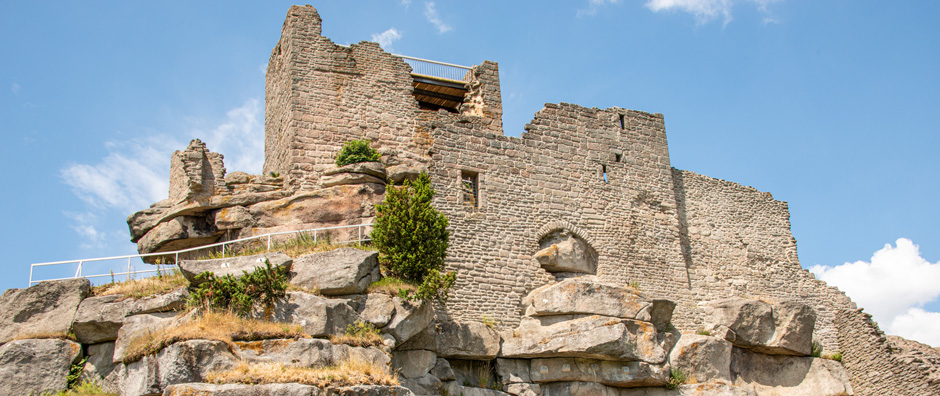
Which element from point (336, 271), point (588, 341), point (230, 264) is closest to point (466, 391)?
point (588, 341)

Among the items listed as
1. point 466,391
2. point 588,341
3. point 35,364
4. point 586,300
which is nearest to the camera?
point 35,364

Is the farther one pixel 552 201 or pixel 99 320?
pixel 552 201

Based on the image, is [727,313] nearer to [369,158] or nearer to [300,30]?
[369,158]

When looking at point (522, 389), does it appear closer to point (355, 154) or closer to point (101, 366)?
point (355, 154)

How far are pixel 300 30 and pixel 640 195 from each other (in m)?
10.2

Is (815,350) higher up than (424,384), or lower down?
higher up

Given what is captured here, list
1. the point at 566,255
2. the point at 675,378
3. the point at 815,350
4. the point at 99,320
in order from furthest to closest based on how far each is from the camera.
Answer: the point at 815,350 → the point at 566,255 → the point at 675,378 → the point at 99,320

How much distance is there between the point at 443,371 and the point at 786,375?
31.6 ft

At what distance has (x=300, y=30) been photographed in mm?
21766

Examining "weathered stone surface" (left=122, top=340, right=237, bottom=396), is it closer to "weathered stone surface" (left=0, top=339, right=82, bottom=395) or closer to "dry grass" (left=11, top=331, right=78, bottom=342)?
"weathered stone surface" (left=0, top=339, right=82, bottom=395)

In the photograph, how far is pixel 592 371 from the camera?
60.5 ft

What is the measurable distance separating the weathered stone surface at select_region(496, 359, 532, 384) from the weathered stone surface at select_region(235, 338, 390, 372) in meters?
4.20

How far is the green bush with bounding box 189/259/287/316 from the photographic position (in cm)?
1529

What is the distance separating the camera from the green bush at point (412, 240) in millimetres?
17219
